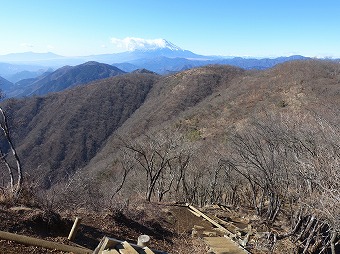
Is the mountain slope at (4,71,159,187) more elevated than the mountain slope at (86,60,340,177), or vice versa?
the mountain slope at (86,60,340,177)

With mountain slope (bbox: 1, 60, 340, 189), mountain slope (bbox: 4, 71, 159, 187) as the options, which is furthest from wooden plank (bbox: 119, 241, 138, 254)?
mountain slope (bbox: 4, 71, 159, 187)

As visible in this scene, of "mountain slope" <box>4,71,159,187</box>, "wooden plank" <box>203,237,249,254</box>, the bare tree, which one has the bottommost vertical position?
"mountain slope" <box>4,71,159,187</box>

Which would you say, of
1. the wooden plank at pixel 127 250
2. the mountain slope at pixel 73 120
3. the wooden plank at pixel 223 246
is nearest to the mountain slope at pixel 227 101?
the mountain slope at pixel 73 120

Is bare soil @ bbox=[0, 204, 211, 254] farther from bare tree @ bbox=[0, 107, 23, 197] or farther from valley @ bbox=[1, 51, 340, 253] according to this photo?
bare tree @ bbox=[0, 107, 23, 197]

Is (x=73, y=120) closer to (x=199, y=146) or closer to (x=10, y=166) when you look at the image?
(x=199, y=146)

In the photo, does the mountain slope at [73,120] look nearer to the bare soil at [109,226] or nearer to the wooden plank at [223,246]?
the bare soil at [109,226]

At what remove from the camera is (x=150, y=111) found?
303 ft

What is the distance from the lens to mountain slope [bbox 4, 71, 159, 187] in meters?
83.3

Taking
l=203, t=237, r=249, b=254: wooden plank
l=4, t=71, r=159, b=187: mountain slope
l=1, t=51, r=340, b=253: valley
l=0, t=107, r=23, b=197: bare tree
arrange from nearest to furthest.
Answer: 1. l=0, t=107, r=23, b=197: bare tree
2. l=203, t=237, r=249, b=254: wooden plank
3. l=1, t=51, r=340, b=253: valley
4. l=4, t=71, r=159, b=187: mountain slope

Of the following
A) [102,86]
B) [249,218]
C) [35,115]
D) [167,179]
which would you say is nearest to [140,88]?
[102,86]

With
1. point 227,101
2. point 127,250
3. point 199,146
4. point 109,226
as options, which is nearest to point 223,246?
point 109,226

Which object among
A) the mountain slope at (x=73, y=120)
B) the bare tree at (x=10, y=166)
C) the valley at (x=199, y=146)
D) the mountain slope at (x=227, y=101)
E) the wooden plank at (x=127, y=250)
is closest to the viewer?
the wooden plank at (x=127, y=250)

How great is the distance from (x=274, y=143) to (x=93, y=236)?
27.3 feet

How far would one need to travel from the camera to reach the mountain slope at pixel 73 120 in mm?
83312
